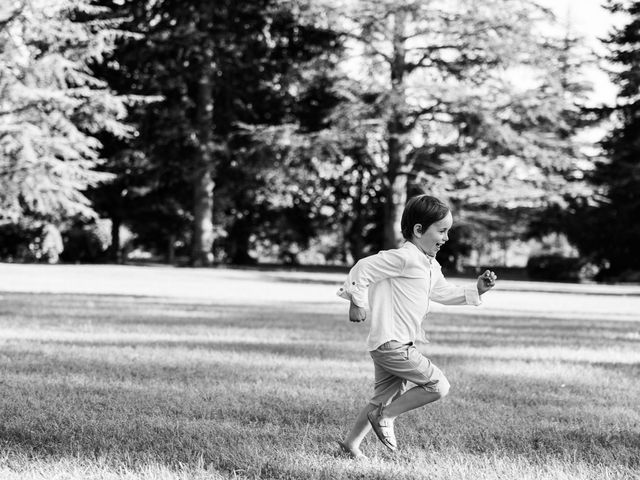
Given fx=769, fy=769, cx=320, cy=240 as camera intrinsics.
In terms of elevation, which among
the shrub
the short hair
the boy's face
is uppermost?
the short hair

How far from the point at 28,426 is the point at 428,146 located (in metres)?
23.3

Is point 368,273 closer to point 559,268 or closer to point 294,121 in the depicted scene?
point 294,121

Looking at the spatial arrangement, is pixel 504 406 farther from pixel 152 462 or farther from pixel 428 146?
pixel 428 146

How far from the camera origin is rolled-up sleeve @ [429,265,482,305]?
418cm

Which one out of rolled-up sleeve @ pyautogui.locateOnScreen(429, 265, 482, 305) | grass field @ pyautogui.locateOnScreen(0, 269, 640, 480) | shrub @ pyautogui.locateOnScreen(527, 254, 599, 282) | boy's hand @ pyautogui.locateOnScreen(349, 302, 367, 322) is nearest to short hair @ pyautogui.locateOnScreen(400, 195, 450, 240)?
rolled-up sleeve @ pyautogui.locateOnScreen(429, 265, 482, 305)

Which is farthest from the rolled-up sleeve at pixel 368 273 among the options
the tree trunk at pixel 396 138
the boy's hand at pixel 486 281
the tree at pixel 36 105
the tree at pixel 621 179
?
the tree at pixel 621 179

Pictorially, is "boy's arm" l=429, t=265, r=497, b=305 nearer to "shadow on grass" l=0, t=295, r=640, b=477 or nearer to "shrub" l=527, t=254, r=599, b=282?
"shadow on grass" l=0, t=295, r=640, b=477

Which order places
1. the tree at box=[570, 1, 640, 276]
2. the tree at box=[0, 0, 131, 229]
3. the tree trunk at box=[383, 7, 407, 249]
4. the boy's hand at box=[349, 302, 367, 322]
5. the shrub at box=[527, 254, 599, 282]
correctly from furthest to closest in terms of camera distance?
1. the shrub at box=[527, 254, 599, 282]
2. the tree at box=[570, 1, 640, 276]
3. the tree trunk at box=[383, 7, 407, 249]
4. the tree at box=[0, 0, 131, 229]
5. the boy's hand at box=[349, 302, 367, 322]

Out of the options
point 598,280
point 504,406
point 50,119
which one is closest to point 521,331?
point 504,406

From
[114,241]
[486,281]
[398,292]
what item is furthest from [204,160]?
[486,281]

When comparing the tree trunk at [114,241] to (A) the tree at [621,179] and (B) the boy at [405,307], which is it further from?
(B) the boy at [405,307]

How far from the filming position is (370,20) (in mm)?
24156

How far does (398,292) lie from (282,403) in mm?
1632

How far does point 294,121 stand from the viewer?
30.9 m
